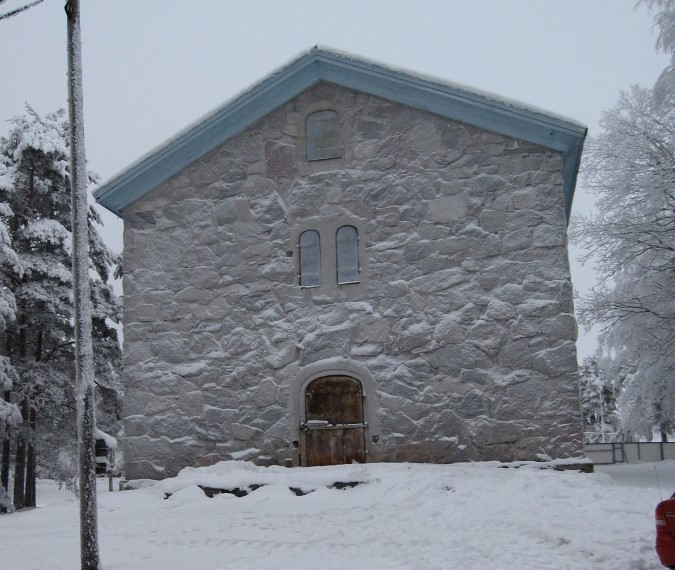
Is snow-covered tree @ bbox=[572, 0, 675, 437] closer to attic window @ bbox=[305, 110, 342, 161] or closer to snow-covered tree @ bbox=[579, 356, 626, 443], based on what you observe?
attic window @ bbox=[305, 110, 342, 161]

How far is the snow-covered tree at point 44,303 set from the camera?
68.1ft

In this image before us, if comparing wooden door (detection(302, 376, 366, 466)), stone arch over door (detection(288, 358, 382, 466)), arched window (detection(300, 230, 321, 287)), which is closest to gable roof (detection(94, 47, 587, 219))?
arched window (detection(300, 230, 321, 287))

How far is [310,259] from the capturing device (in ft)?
40.3

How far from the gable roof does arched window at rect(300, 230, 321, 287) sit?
232 centimetres

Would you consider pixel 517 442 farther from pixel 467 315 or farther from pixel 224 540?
A: pixel 224 540

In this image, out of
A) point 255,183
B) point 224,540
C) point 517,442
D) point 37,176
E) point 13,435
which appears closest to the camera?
point 224,540

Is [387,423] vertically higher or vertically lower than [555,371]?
lower

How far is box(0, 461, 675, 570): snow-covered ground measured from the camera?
670 centimetres

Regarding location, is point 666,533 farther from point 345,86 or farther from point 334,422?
point 345,86

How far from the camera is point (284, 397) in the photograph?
38.7 feet

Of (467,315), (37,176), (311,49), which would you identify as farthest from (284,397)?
(37,176)

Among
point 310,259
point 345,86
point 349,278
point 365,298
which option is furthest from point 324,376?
point 345,86

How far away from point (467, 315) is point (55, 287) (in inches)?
543

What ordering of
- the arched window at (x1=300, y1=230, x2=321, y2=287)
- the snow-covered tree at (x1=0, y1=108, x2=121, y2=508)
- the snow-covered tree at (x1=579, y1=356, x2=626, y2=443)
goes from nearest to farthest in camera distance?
the arched window at (x1=300, y1=230, x2=321, y2=287)
the snow-covered tree at (x1=0, y1=108, x2=121, y2=508)
the snow-covered tree at (x1=579, y1=356, x2=626, y2=443)
